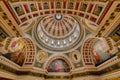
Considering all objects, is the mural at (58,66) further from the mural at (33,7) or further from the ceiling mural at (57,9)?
the mural at (33,7)

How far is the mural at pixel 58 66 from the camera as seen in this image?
24.2m

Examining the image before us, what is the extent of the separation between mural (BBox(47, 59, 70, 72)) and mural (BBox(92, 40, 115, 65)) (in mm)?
5860

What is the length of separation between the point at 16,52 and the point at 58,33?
1031cm

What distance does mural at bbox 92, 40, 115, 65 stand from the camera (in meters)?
18.0

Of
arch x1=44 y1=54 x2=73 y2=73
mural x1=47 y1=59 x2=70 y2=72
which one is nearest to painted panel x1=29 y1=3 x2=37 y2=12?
arch x1=44 y1=54 x2=73 y2=73

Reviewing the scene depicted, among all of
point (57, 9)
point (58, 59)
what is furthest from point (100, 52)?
point (57, 9)

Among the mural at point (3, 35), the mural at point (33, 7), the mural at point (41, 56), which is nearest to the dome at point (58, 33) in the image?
the mural at point (41, 56)

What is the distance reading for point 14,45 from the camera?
19.0 meters

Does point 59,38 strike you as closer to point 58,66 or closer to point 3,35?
point 58,66

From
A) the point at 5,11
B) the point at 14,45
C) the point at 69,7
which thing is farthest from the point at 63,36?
the point at 5,11

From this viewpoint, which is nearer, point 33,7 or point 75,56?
point 33,7

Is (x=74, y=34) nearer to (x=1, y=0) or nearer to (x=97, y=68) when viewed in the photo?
(x=97, y=68)

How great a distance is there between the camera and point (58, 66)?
24562 millimetres

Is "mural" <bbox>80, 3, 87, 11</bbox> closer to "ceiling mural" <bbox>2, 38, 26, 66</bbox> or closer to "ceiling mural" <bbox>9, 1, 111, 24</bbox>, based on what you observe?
"ceiling mural" <bbox>9, 1, 111, 24</bbox>
